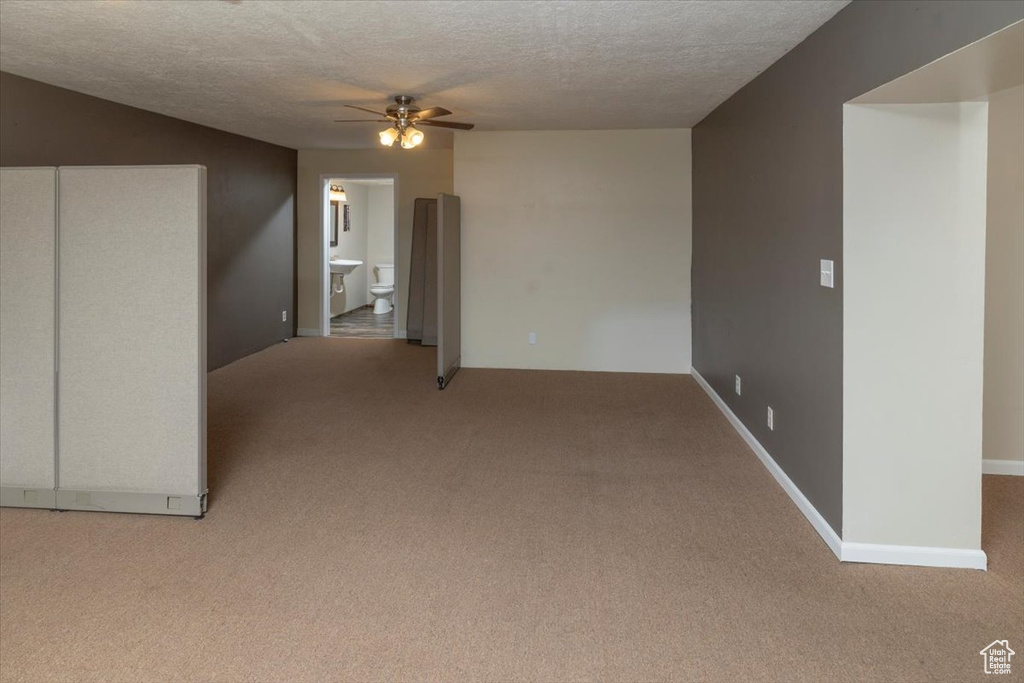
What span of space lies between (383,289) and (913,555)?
10.1 m

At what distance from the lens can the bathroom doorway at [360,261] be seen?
10532mm

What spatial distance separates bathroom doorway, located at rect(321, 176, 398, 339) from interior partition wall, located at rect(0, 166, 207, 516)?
228 inches

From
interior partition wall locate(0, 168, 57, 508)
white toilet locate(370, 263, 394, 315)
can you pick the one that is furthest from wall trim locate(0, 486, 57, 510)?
white toilet locate(370, 263, 394, 315)

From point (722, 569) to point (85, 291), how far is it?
316 cm

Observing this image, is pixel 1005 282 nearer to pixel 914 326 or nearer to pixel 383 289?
pixel 914 326

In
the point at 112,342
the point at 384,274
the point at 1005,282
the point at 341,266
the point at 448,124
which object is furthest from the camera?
the point at 384,274

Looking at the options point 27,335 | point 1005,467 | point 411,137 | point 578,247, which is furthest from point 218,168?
point 1005,467

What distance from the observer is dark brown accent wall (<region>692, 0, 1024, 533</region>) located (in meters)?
2.54

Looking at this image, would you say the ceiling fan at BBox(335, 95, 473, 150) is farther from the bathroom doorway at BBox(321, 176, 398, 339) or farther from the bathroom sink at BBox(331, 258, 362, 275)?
the bathroom sink at BBox(331, 258, 362, 275)

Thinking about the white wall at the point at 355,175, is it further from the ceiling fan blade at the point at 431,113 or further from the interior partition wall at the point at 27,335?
the interior partition wall at the point at 27,335

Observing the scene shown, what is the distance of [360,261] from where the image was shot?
39.4ft

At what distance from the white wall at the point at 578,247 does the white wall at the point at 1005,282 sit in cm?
323

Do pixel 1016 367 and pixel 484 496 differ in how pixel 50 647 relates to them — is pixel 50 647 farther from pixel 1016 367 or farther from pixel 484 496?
pixel 1016 367

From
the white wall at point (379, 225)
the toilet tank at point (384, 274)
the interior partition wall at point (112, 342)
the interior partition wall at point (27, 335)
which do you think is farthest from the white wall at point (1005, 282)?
the white wall at point (379, 225)
